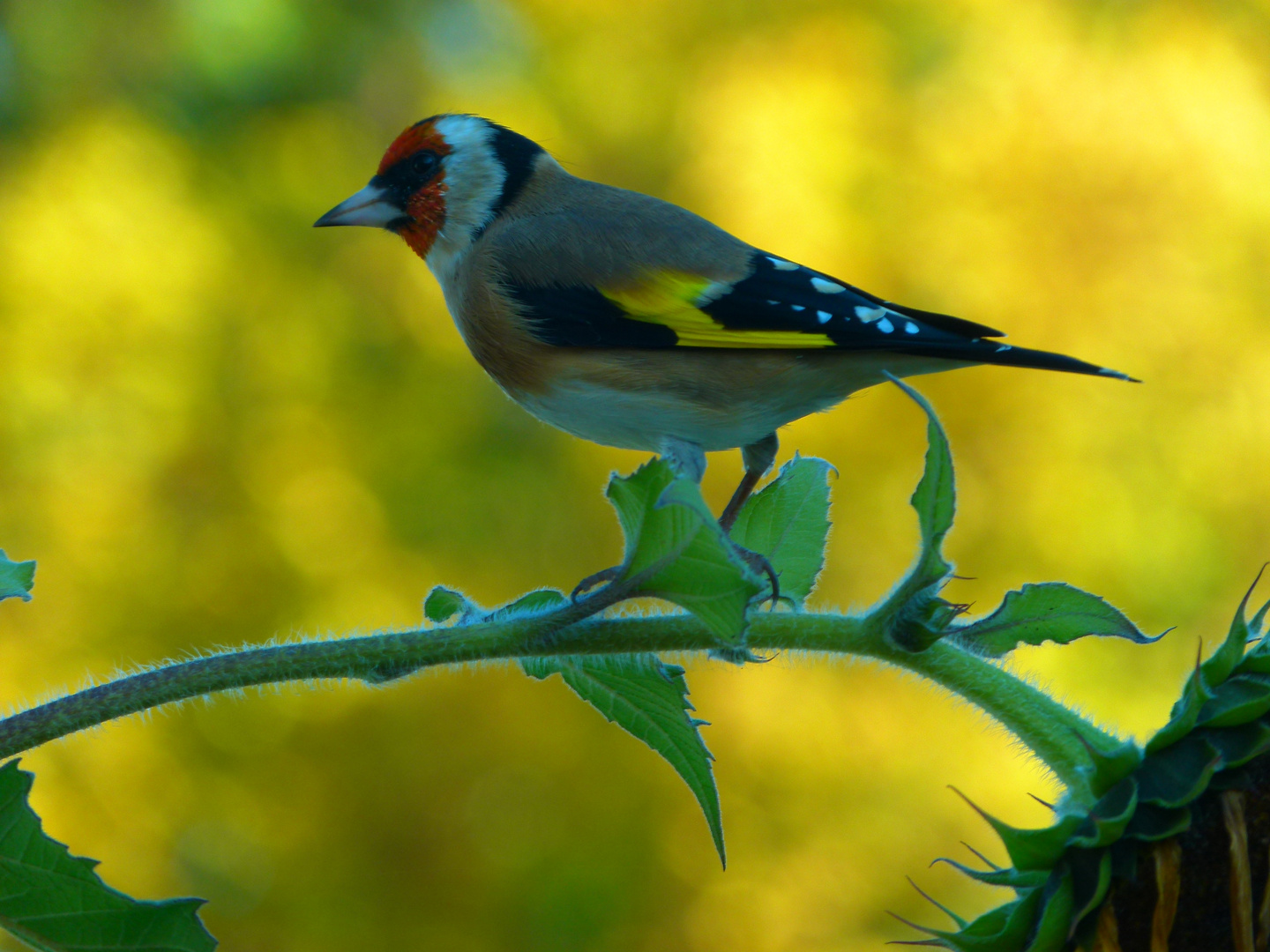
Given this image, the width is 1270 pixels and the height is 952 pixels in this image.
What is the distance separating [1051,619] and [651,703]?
0.38m

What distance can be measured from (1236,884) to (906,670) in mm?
300

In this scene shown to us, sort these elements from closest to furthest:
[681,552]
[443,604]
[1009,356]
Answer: [681,552] < [443,604] < [1009,356]

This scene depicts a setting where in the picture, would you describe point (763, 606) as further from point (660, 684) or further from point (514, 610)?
point (514, 610)

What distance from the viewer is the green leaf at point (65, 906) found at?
1076 millimetres

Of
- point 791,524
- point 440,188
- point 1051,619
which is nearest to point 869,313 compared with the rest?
point 791,524

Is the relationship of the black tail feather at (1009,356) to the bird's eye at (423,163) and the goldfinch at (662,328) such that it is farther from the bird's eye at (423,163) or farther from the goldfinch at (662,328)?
the bird's eye at (423,163)

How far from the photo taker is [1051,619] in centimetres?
112

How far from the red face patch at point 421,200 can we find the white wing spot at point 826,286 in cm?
76

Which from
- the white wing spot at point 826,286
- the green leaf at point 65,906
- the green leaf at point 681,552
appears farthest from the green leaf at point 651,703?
the white wing spot at point 826,286

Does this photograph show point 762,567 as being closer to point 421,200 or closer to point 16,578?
point 16,578

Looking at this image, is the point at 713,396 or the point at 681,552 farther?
the point at 713,396

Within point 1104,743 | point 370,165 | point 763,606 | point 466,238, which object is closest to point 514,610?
point 763,606

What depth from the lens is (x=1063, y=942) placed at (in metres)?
0.98

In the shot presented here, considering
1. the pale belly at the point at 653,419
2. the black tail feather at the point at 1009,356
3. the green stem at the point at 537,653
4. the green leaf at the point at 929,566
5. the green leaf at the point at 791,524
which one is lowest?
the green stem at the point at 537,653
